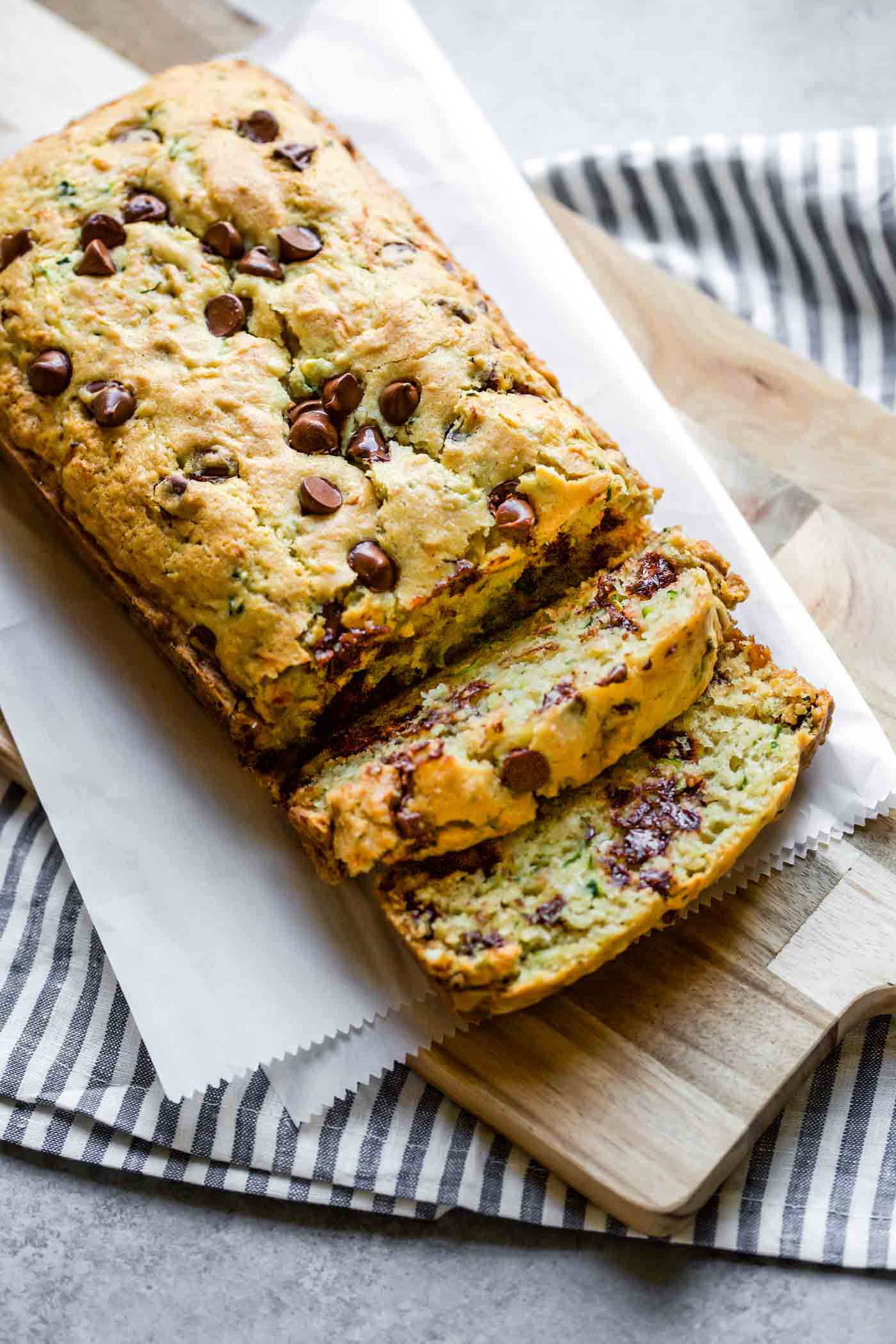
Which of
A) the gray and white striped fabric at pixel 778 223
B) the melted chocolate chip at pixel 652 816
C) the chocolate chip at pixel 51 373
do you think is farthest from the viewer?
the gray and white striped fabric at pixel 778 223

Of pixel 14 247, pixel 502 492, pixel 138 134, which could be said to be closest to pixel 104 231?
pixel 14 247

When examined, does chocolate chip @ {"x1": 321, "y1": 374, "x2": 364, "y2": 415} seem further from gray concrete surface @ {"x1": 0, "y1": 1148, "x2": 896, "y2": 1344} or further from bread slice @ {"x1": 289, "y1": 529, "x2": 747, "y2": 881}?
gray concrete surface @ {"x1": 0, "y1": 1148, "x2": 896, "y2": 1344}

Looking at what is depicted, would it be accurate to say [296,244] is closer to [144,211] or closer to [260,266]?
[260,266]

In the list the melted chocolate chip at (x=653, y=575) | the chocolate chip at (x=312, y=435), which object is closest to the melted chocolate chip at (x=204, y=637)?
the chocolate chip at (x=312, y=435)

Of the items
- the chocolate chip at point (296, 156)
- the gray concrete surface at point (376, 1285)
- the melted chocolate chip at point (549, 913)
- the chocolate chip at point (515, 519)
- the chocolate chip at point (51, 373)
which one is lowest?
the gray concrete surface at point (376, 1285)

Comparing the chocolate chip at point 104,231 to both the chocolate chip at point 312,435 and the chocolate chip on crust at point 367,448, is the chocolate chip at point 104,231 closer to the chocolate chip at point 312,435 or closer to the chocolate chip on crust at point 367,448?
the chocolate chip at point 312,435

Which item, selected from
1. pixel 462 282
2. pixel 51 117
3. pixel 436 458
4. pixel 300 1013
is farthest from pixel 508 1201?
pixel 51 117

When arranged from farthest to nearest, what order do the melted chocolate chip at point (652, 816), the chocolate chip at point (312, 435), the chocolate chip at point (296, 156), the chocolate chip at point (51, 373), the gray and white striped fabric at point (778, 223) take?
the gray and white striped fabric at point (778, 223) < the chocolate chip at point (296, 156) < the chocolate chip at point (51, 373) < the chocolate chip at point (312, 435) < the melted chocolate chip at point (652, 816)
